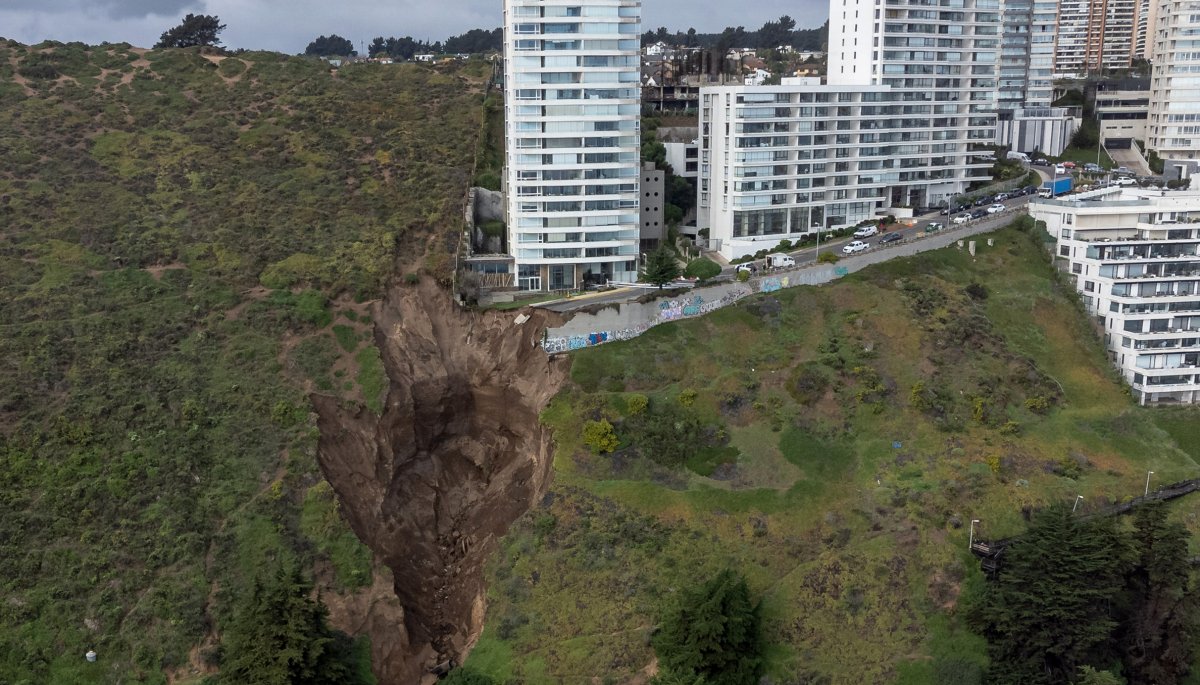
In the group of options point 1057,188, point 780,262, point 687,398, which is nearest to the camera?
point 687,398

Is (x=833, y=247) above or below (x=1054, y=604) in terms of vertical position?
above

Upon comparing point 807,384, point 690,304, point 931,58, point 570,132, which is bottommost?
point 807,384

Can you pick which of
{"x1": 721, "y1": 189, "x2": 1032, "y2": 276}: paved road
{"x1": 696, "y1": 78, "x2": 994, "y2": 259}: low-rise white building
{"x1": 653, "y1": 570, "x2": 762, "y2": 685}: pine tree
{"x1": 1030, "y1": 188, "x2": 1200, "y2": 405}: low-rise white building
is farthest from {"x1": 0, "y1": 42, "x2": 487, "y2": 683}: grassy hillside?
{"x1": 1030, "y1": 188, "x2": 1200, "y2": 405}: low-rise white building

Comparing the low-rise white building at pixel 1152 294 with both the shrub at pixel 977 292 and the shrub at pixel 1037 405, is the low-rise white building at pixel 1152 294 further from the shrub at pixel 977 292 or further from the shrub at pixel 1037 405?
the shrub at pixel 1037 405

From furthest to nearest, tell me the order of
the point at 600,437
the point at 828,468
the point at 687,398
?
the point at 687,398
the point at 600,437
the point at 828,468

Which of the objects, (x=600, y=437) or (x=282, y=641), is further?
(x=600, y=437)

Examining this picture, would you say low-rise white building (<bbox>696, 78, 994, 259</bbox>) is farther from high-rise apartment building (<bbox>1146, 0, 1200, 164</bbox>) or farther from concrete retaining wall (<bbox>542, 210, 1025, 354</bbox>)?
high-rise apartment building (<bbox>1146, 0, 1200, 164</bbox>)

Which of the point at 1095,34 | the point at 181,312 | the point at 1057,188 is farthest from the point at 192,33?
the point at 1095,34

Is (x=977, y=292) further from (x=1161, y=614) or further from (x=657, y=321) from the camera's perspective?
(x=1161, y=614)
